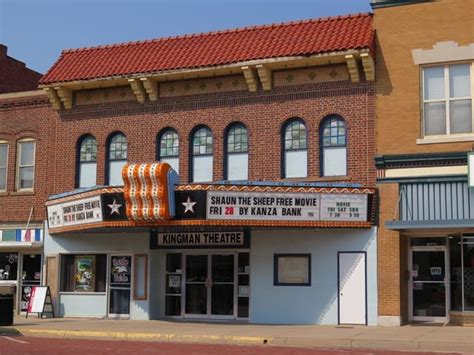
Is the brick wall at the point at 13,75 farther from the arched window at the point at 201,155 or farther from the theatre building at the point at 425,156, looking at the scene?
the theatre building at the point at 425,156

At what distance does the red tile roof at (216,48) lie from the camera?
70.8 feet

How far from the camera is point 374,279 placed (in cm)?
2069

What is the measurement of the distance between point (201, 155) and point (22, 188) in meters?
7.40

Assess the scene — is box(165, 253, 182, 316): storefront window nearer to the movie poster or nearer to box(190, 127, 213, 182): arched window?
the movie poster

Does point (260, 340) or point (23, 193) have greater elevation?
point (23, 193)

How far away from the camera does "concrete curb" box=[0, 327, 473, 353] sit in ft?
51.7

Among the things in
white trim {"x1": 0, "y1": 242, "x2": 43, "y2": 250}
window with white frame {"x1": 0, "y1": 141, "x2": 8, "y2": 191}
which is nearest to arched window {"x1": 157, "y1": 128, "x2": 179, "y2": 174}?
white trim {"x1": 0, "y1": 242, "x2": 43, "y2": 250}

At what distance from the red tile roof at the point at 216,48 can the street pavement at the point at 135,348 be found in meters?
9.09

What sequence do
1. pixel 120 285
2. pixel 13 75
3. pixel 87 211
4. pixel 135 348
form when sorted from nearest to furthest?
pixel 135 348
pixel 87 211
pixel 120 285
pixel 13 75

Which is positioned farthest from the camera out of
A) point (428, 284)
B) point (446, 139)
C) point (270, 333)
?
point (428, 284)

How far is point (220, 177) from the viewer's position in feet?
74.4

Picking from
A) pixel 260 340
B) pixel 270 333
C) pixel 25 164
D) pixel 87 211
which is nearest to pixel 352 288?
pixel 270 333

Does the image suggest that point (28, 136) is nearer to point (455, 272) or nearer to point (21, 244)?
point (21, 244)

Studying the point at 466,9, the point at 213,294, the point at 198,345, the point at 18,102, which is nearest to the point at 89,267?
the point at 213,294
